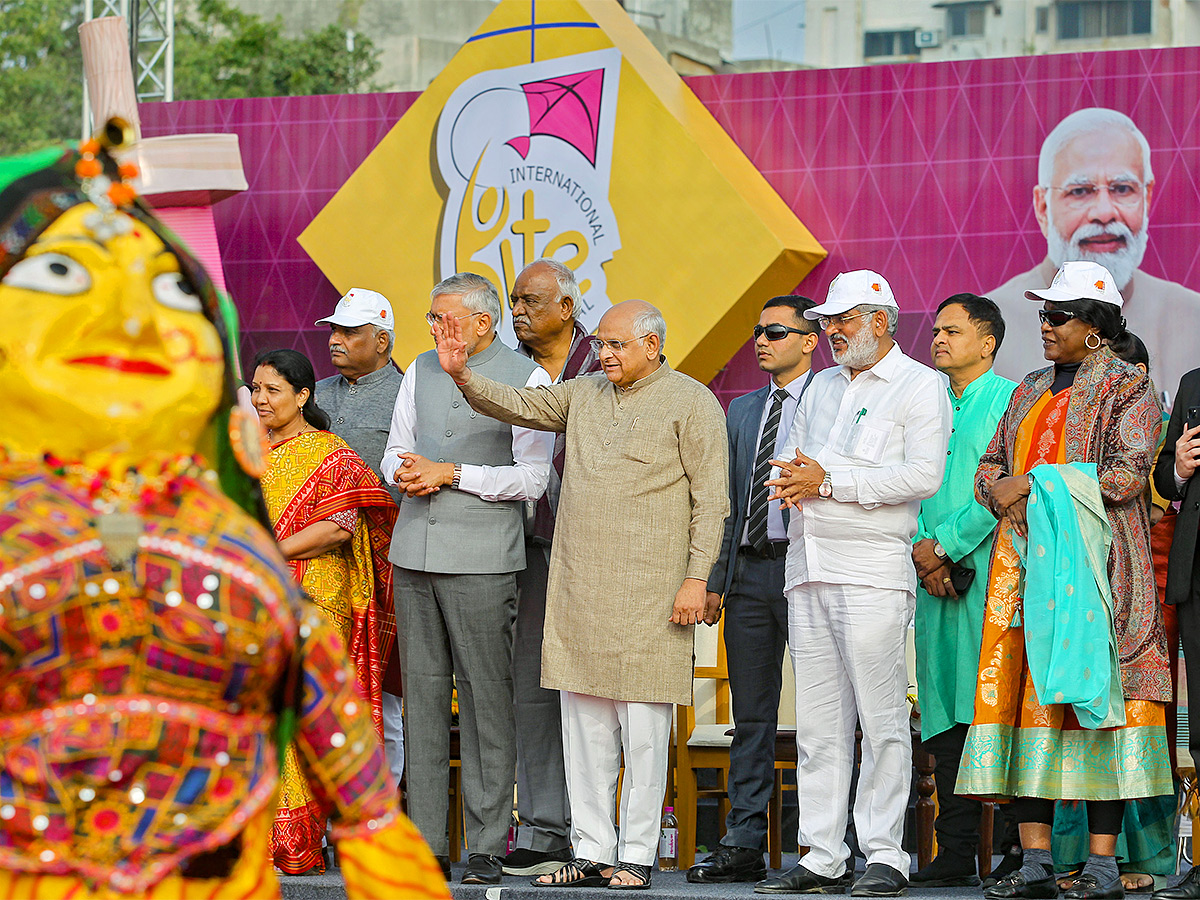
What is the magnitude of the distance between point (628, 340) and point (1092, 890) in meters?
2.20

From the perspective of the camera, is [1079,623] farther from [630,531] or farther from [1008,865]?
[630,531]

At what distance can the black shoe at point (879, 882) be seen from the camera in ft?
15.1

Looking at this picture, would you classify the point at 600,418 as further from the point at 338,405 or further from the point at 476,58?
the point at 476,58

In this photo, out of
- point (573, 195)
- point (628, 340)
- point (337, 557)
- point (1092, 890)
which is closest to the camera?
point (1092, 890)

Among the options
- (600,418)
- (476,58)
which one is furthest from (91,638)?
(476,58)

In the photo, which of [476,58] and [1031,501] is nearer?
[1031,501]

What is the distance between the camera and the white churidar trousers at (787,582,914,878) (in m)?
4.67

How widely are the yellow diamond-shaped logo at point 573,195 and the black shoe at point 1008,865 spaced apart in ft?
9.27

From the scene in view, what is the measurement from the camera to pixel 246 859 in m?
1.72

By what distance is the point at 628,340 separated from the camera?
501 cm

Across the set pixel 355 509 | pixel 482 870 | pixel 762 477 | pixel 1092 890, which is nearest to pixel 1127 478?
pixel 1092 890

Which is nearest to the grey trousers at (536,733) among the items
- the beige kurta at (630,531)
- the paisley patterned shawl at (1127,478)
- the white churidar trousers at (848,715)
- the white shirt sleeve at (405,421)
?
the beige kurta at (630,531)

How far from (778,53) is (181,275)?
18.1 m

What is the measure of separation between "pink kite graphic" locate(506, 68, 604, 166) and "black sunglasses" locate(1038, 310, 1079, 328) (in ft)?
10.5
